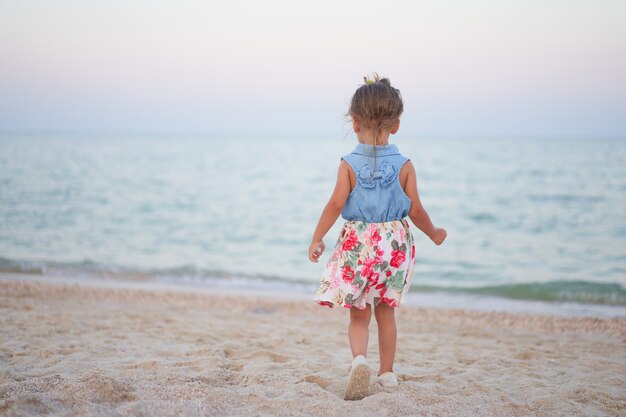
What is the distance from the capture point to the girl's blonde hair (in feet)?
10.1

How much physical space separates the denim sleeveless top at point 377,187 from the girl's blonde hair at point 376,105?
10cm

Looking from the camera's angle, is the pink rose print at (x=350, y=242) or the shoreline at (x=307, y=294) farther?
the shoreline at (x=307, y=294)

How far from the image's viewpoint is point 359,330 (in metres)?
3.22

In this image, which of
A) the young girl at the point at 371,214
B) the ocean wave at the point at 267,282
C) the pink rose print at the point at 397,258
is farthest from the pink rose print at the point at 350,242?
the ocean wave at the point at 267,282

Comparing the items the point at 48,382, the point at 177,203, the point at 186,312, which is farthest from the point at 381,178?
the point at 177,203

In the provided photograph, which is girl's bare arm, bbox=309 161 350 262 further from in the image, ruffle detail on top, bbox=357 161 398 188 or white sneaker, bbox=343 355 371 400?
white sneaker, bbox=343 355 371 400

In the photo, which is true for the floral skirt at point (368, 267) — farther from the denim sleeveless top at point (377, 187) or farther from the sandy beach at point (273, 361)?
the sandy beach at point (273, 361)

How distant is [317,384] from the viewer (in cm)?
335

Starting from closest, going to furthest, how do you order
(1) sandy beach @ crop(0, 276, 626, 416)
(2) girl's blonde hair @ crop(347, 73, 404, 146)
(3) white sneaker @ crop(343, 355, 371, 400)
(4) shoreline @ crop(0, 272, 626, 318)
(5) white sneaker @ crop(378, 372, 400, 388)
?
(1) sandy beach @ crop(0, 276, 626, 416), (3) white sneaker @ crop(343, 355, 371, 400), (2) girl's blonde hair @ crop(347, 73, 404, 146), (5) white sneaker @ crop(378, 372, 400, 388), (4) shoreline @ crop(0, 272, 626, 318)

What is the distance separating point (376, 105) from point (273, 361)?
1.99 metres

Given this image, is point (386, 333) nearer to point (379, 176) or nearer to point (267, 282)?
point (379, 176)

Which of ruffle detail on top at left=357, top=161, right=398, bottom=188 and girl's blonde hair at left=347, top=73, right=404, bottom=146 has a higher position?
girl's blonde hair at left=347, top=73, right=404, bottom=146

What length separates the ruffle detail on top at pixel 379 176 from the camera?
3.11 meters

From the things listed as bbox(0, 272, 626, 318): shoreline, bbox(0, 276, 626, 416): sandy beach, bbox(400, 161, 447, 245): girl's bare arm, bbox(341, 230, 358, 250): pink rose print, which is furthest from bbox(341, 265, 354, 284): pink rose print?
bbox(0, 272, 626, 318): shoreline
